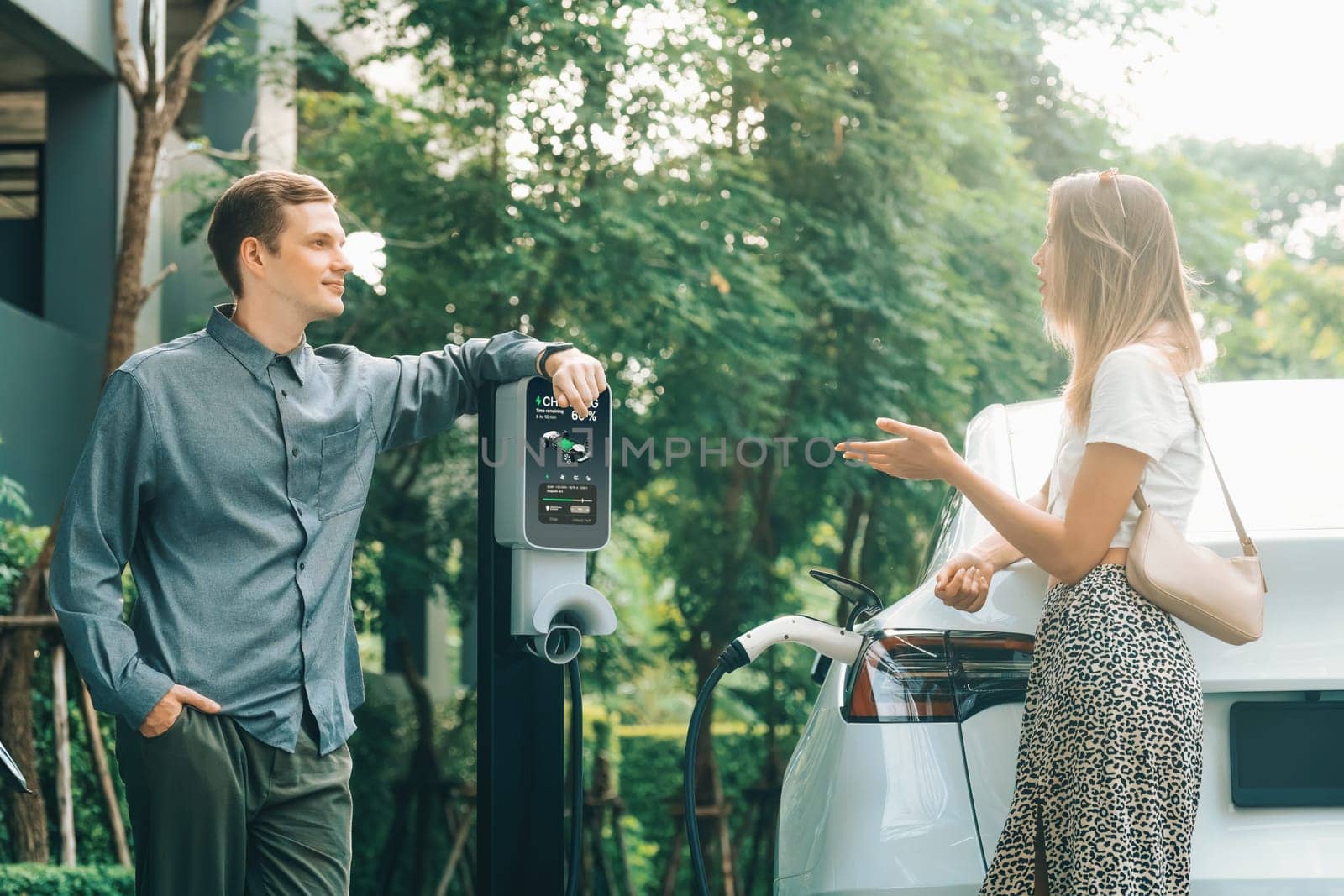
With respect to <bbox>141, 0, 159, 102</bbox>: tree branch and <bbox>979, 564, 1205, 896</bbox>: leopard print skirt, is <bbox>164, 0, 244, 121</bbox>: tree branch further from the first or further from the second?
<bbox>979, 564, 1205, 896</bbox>: leopard print skirt

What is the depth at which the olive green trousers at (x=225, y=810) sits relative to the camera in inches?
86.2

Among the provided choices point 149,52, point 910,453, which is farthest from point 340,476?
point 149,52

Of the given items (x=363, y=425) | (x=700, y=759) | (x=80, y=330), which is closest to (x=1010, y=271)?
(x=700, y=759)

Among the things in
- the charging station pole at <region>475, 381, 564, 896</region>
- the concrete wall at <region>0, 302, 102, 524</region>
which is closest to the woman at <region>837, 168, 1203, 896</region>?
the charging station pole at <region>475, 381, 564, 896</region>

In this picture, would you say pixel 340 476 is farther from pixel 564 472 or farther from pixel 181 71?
pixel 181 71

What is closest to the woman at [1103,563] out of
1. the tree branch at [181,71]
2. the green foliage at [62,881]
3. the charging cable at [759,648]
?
the charging cable at [759,648]

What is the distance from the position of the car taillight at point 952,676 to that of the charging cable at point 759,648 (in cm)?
21

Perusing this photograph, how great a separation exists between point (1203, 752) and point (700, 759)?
6.59 metres

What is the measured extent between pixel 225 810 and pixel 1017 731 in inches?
52.0

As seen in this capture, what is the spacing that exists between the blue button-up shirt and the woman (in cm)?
98

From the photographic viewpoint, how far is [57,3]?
7004mm

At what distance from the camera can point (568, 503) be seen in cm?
271

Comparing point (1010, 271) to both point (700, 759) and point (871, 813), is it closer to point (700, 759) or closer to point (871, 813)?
point (700, 759)

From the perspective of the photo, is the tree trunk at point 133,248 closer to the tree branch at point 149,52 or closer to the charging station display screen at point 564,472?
the tree branch at point 149,52
